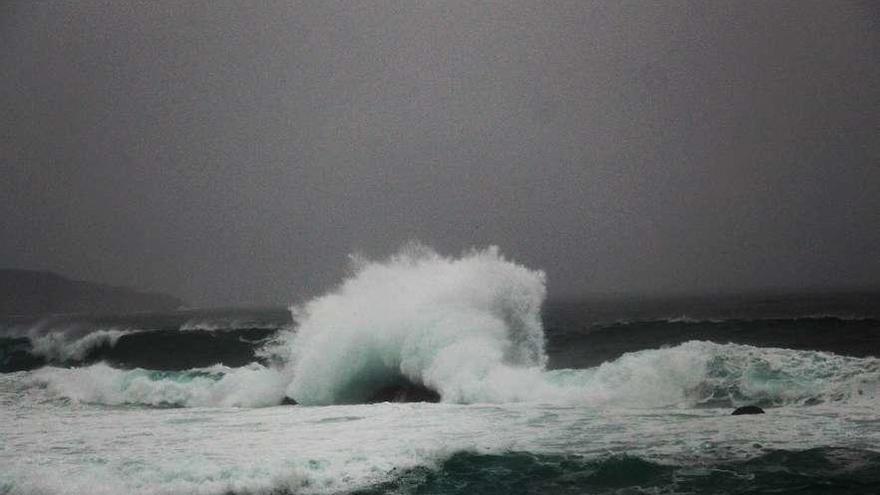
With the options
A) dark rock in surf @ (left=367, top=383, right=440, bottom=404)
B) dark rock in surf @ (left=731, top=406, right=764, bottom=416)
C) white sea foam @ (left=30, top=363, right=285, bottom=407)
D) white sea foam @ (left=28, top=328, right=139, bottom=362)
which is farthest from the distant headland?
dark rock in surf @ (left=731, top=406, right=764, bottom=416)

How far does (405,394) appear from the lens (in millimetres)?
16156

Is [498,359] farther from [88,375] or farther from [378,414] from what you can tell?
[88,375]

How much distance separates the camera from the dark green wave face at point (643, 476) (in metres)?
8.18

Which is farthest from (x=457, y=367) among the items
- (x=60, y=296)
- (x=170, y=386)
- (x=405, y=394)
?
(x=60, y=296)

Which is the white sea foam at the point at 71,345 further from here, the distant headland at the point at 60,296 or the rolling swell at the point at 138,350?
the distant headland at the point at 60,296

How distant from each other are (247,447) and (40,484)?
272 centimetres

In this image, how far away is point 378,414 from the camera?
13.6 m

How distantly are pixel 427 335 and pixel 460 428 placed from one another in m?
5.97

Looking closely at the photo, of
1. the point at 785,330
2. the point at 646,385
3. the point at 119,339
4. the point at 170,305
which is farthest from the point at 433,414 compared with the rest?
the point at 170,305

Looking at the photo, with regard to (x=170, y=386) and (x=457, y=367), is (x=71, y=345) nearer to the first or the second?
(x=170, y=386)

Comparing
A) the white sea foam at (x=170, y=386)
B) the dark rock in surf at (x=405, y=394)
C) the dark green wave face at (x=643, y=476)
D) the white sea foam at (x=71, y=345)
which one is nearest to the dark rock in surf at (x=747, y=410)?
the dark green wave face at (x=643, y=476)

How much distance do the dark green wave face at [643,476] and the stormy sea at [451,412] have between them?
3cm

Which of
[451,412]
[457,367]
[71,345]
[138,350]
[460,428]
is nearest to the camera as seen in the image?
[460,428]

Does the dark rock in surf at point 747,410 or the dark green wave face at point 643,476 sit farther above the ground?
the dark rock in surf at point 747,410
